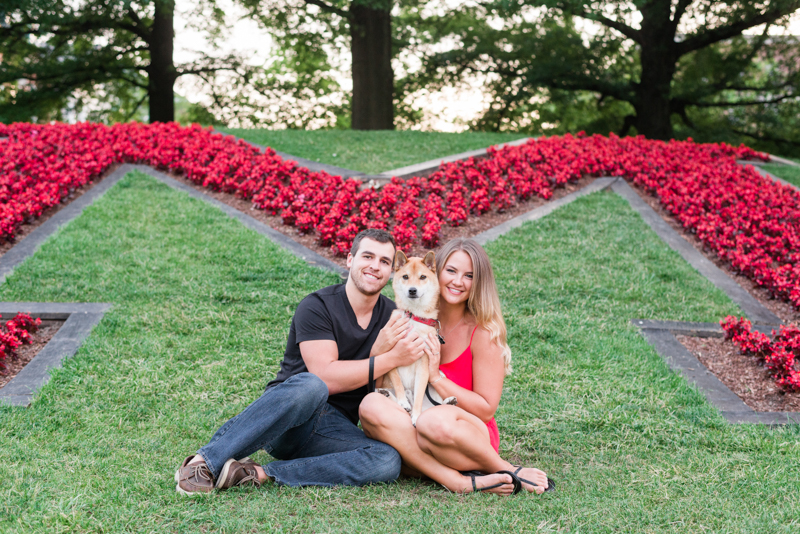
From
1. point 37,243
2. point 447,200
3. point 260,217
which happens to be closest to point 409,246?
point 447,200

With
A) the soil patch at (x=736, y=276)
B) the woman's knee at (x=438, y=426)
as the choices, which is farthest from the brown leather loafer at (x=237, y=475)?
the soil patch at (x=736, y=276)

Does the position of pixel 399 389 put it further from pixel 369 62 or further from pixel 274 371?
pixel 369 62

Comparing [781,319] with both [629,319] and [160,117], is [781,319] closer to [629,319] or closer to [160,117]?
[629,319]

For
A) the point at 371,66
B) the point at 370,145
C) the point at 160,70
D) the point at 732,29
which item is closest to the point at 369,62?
the point at 371,66

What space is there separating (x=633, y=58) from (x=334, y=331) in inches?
729

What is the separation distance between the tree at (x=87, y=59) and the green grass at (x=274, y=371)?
883 centimetres

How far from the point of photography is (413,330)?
3.66 metres

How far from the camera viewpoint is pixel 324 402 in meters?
3.62

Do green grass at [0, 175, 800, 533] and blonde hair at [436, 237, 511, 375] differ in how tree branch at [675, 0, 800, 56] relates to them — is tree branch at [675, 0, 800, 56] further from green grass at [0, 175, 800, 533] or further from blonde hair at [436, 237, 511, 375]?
blonde hair at [436, 237, 511, 375]

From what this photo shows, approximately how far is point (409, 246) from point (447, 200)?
Result: 1560 mm

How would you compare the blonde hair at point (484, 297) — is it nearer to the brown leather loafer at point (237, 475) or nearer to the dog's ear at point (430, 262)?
the dog's ear at point (430, 262)

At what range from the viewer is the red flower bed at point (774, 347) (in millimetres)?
5327

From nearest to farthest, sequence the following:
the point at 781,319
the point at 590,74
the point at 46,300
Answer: the point at 46,300
the point at 781,319
the point at 590,74

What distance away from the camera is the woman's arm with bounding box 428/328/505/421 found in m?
3.68
